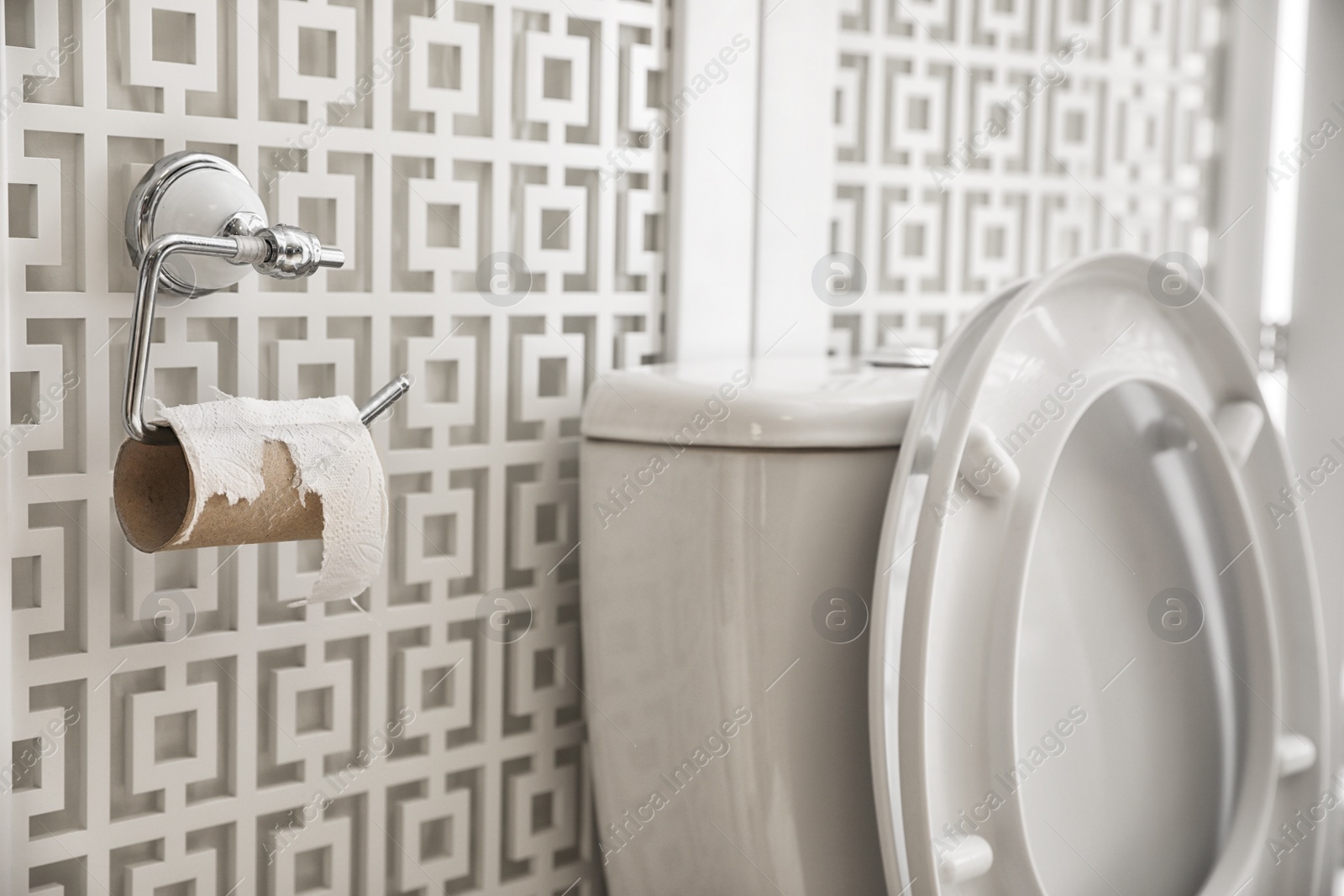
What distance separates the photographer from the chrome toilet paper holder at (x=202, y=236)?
63cm

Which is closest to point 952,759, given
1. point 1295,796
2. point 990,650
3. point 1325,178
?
point 990,650

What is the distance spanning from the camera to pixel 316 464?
647mm

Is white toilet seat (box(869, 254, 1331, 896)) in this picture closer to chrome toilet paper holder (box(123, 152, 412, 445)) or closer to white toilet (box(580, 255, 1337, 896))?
white toilet (box(580, 255, 1337, 896))

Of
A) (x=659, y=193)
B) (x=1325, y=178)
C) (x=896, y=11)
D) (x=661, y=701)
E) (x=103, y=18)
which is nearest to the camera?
(x=103, y=18)

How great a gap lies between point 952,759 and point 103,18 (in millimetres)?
646

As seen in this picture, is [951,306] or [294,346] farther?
[951,306]

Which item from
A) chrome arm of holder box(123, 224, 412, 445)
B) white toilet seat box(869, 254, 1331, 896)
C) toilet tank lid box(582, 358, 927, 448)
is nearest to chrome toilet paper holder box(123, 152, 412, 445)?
chrome arm of holder box(123, 224, 412, 445)

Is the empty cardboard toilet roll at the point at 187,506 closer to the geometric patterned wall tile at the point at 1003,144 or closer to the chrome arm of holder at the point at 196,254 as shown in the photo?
the chrome arm of holder at the point at 196,254

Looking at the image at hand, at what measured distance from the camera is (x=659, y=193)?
902 millimetres

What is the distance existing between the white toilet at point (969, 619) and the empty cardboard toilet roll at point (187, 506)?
23 cm

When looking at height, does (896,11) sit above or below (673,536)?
above

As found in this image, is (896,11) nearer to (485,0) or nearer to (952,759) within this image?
(485,0)

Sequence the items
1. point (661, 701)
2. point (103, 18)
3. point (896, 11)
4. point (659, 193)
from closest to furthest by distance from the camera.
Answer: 1. point (103, 18)
2. point (661, 701)
3. point (659, 193)
4. point (896, 11)

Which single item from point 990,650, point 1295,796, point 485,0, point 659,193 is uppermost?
point 485,0
